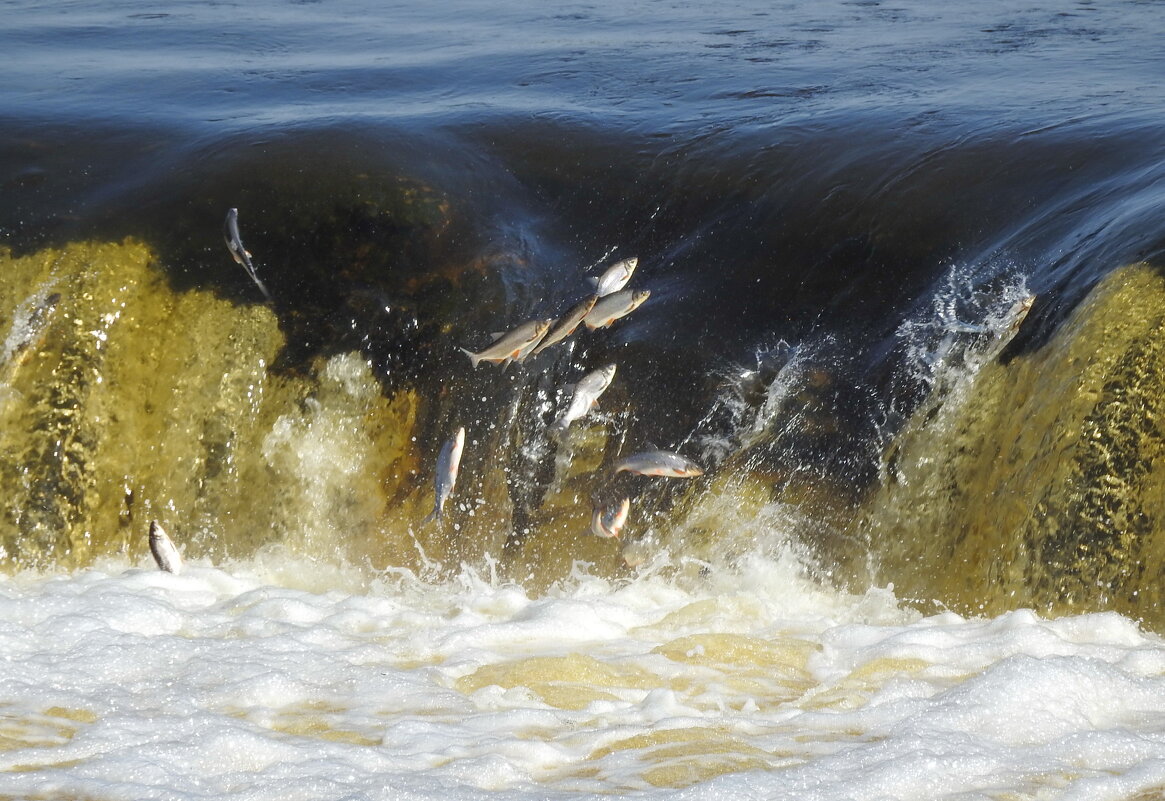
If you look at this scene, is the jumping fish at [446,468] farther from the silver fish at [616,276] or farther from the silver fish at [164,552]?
the silver fish at [164,552]

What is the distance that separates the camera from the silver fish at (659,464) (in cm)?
604

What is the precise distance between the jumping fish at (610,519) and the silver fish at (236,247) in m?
2.39

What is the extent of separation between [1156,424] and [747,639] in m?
1.97

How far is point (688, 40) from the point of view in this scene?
45.0 ft

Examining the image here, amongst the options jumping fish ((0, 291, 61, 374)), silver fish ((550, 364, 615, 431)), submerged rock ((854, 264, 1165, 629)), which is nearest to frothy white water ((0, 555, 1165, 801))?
submerged rock ((854, 264, 1165, 629))

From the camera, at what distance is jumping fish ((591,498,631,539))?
634 cm

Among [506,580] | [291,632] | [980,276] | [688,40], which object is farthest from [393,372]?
[688,40]

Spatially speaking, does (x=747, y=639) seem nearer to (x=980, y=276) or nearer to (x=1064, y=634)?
(x=1064, y=634)

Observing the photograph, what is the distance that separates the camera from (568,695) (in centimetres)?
499

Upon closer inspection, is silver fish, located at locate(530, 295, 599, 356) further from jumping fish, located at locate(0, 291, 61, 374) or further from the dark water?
jumping fish, located at locate(0, 291, 61, 374)

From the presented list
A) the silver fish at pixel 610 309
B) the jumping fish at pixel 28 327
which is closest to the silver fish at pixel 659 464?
the silver fish at pixel 610 309

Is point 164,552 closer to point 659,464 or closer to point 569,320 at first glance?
point 569,320

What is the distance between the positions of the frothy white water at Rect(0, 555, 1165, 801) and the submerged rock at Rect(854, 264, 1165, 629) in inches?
Answer: 7.4

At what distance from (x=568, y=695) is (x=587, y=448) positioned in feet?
6.66
